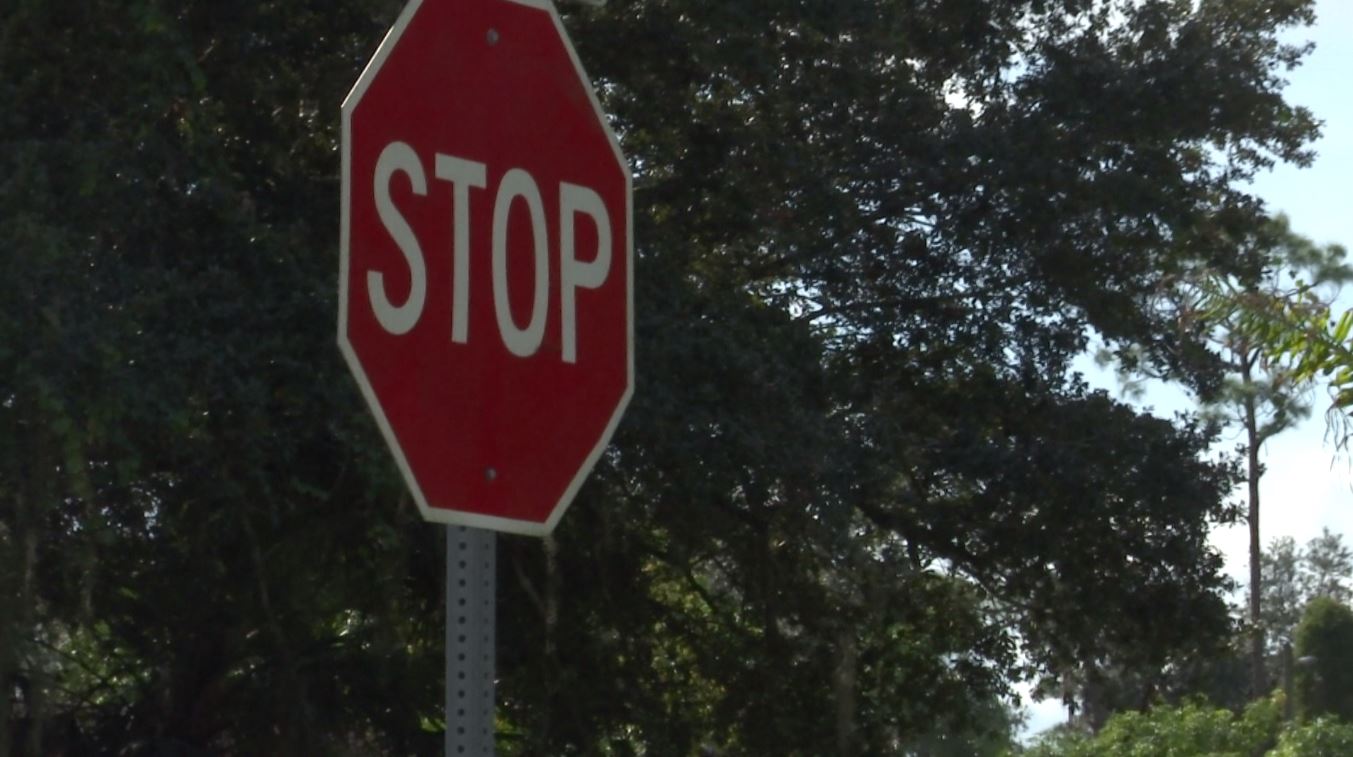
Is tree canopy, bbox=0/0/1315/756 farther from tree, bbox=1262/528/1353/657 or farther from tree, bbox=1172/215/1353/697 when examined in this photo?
tree, bbox=1262/528/1353/657

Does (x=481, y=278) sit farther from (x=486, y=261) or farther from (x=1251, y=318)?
(x=1251, y=318)

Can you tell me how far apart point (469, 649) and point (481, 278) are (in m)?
0.47

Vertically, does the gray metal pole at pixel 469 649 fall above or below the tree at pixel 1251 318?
below

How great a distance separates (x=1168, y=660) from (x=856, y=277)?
321 cm

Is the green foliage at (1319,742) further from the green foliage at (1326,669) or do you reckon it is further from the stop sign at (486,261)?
the stop sign at (486,261)

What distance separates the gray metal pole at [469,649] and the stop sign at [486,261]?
54 mm

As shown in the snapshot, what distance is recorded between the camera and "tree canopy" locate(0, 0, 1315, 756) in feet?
25.3

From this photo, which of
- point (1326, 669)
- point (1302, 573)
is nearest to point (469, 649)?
point (1326, 669)

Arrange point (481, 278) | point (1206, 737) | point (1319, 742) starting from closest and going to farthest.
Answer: point (481, 278), point (1319, 742), point (1206, 737)

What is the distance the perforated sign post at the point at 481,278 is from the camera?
2.22 metres

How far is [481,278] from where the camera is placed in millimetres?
2324

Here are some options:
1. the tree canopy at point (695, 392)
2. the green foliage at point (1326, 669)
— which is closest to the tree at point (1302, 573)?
the green foliage at point (1326, 669)

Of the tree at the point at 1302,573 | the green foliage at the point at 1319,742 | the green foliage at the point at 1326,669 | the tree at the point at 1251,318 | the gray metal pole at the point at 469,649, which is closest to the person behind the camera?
the gray metal pole at the point at 469,649

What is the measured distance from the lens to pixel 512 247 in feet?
7.80
